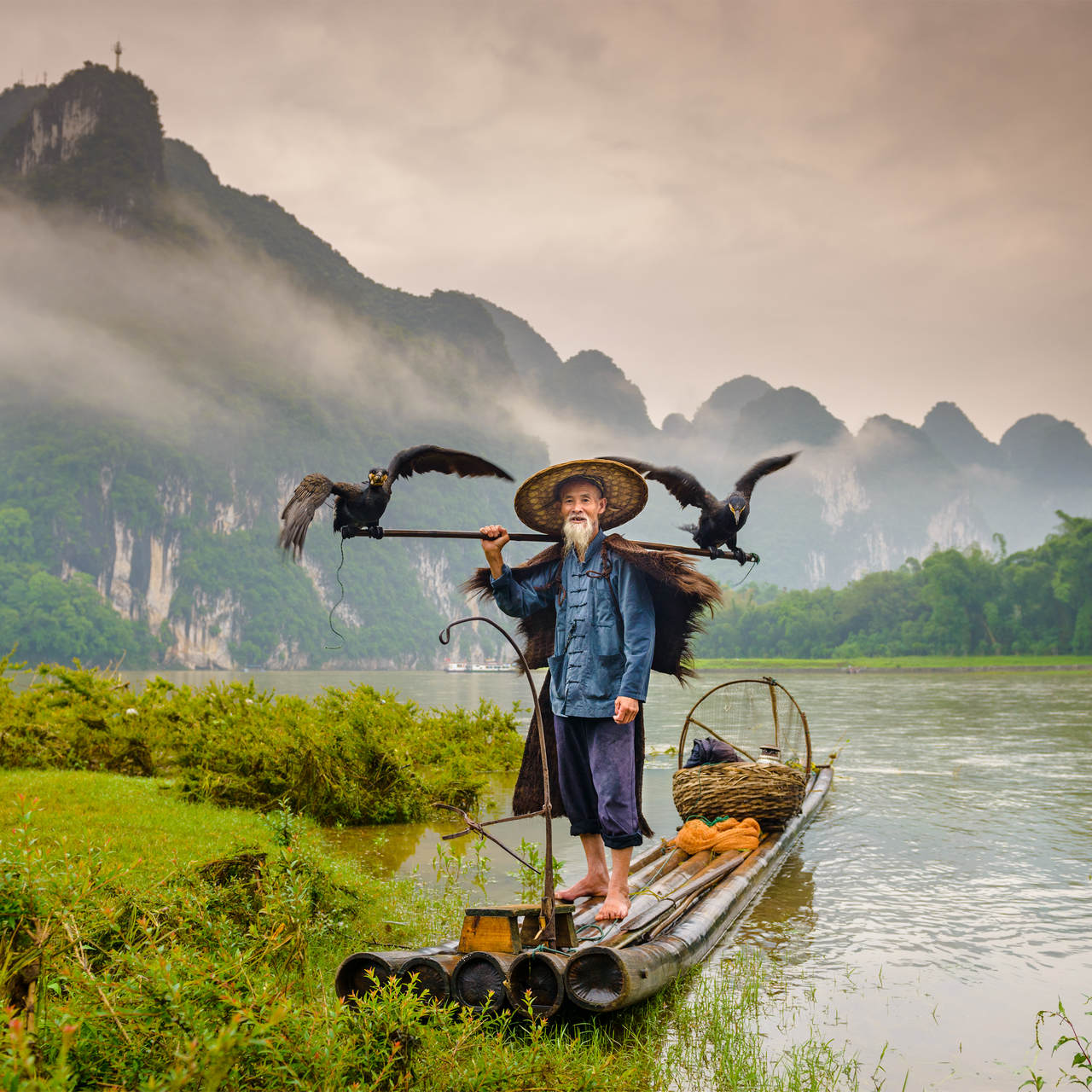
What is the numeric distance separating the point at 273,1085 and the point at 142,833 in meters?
4.07

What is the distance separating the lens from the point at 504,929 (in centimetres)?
342

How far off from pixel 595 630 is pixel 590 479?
31.9 inches

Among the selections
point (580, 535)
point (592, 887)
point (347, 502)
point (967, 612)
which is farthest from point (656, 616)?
point (967, 612)

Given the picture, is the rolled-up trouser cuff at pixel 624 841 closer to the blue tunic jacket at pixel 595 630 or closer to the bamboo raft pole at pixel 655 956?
the bamboo raft pole at pixel 655 956

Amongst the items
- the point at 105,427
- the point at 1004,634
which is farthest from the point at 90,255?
the point at 1004,634

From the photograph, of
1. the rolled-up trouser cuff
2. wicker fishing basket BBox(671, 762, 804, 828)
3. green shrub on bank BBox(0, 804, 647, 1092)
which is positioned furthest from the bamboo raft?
wicker fishing basket BBox(671, 762, 804, 828)

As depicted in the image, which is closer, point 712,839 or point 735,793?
point 712,839

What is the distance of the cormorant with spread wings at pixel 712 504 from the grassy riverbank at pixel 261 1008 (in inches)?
84.4

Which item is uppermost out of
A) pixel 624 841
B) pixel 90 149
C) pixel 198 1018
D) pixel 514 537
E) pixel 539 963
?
pixel 90 149

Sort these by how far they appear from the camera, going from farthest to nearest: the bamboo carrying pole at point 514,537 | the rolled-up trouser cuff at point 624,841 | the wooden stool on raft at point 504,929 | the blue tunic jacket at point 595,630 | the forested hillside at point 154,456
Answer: the forested hillside at point 154,456 < the blue tunic jacket at point 595,630 < the rolled-up trouser cuff at point 624,841 < the bamboo carrying pole at point 514,537 < the wooden stool on raft at point 504,929

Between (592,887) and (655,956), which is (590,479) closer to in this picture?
(592,887)

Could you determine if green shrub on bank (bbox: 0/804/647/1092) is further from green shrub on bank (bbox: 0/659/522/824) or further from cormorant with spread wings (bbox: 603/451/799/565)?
green shrub on bank (bbox: 0/659/522/824)

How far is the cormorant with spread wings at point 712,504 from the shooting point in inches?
183

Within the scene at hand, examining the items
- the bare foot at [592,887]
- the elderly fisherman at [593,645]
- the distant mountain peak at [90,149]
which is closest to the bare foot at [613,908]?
the elderly fisherman at [593,645]
